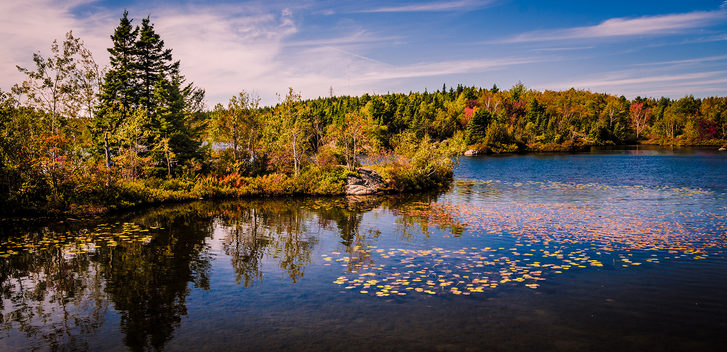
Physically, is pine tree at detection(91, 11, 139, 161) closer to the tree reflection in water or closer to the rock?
the tree reflection in water

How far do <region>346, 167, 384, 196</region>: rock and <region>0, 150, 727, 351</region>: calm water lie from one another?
10.9 m

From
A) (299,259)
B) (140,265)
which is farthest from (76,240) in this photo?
(299,259)

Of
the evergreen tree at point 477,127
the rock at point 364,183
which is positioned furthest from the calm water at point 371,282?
the evergreen tree at point 477,127

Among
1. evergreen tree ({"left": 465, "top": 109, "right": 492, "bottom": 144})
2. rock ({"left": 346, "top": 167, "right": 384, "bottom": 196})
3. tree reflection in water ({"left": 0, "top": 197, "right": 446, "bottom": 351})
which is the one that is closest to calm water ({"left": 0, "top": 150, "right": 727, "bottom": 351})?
tree reflection in water ({"left": 0, "top": 197, "right": 446, "bottom": 351})

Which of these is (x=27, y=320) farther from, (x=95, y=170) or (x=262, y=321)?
(x=95, y=170)

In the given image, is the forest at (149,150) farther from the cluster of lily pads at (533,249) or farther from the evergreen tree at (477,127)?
the evergreen tree at (477,127)

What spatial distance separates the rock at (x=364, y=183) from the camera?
122 ft

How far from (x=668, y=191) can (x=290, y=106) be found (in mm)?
37343

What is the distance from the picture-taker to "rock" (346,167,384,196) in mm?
37062

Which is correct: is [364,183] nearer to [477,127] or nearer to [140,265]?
[140,265]

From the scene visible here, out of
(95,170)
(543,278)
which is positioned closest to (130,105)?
(95,170)

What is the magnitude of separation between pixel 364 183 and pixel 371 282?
24877 mm

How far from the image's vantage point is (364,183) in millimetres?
38031

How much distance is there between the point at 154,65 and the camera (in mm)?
38406
